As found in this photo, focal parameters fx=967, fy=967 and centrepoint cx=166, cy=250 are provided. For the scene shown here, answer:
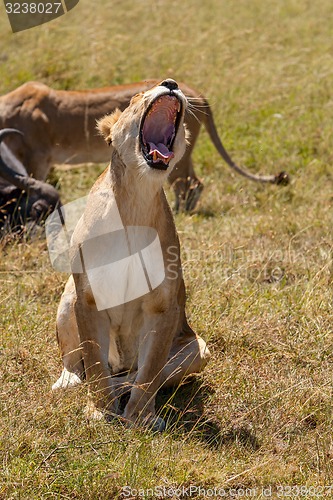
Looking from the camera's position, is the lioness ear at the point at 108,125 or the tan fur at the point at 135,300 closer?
the tan fur at the point at 135,300

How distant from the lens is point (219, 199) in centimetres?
731

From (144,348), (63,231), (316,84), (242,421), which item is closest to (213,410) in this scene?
(242,421)

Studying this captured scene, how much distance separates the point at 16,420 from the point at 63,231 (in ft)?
9.17

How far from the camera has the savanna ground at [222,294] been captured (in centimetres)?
359

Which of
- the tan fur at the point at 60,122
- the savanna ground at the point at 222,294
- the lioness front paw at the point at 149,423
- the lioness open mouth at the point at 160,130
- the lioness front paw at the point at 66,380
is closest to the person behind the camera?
the savanna ground at the point at 222,294

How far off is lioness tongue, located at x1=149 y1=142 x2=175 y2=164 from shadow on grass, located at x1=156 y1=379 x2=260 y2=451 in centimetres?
98

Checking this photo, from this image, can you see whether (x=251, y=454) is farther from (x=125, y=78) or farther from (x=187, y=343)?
(x=125, y=78)

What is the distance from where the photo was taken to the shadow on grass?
3932 mm

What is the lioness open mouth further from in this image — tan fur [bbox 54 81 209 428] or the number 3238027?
the number 3238027

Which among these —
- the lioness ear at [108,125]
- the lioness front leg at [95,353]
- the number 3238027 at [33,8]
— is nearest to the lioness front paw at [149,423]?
the lioness front leg at [95,353]

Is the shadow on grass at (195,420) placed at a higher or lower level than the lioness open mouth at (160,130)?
lower

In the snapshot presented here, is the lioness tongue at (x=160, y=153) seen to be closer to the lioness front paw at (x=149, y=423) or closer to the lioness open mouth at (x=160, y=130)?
the lioness open mouth at (x=160, y=130)

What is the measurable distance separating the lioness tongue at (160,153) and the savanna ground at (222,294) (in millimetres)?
1015

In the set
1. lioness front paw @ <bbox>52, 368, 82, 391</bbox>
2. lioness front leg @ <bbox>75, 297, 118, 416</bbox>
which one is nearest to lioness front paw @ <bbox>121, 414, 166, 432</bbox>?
lioness front leg @ <bbox>75, 297, 118, 416</bbox>
